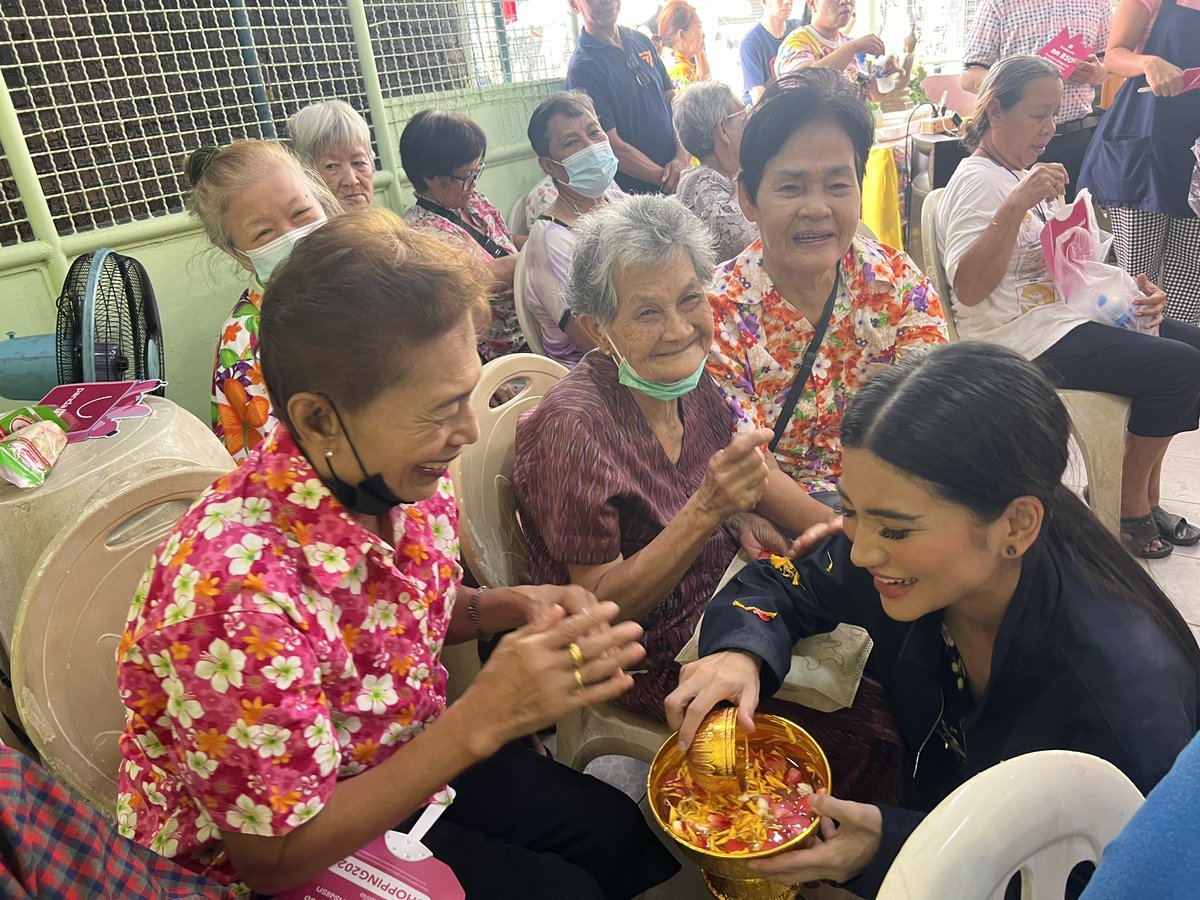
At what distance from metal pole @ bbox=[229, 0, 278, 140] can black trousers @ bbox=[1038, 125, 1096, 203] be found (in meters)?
3.77

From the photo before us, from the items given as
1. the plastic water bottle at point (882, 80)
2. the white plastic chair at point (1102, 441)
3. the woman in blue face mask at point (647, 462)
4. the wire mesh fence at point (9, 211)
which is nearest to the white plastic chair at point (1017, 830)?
the woman in blue face mask at point (647, 462)

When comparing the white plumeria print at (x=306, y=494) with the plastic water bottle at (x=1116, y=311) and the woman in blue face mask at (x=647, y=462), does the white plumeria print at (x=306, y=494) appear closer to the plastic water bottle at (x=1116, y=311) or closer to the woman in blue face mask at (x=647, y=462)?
the woman in blue face mask at (x=647, y=462)

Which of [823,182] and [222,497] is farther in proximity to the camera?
[823,182]

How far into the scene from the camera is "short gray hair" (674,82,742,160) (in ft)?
11.9

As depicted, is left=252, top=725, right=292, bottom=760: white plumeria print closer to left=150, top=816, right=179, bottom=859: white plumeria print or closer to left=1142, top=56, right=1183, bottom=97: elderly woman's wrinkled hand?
left=150, top=816, right=179, bottom=859: white plumeria print

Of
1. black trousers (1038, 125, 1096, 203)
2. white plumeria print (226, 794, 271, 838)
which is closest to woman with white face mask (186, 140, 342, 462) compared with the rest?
white plumeria print (226, 794, 271, 838)

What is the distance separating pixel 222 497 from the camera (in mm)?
1047

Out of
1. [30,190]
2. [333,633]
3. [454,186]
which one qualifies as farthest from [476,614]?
[454,186]

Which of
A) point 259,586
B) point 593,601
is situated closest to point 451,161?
point 593,601

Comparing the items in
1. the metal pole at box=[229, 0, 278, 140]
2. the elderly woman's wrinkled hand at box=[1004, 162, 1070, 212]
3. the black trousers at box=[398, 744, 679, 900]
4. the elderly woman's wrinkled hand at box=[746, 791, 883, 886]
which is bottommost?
the black trousers at box=[398, 744, 679, 900]

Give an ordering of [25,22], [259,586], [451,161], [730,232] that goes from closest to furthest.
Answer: [259,586] < [25,22] < [451,161] < [730,232]

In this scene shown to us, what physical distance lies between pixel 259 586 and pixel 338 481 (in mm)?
196

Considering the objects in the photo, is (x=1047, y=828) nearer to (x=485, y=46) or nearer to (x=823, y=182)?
(x=823, y=182)

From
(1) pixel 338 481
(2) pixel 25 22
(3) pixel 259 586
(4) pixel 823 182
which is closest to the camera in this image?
(3) pixel 259 586
